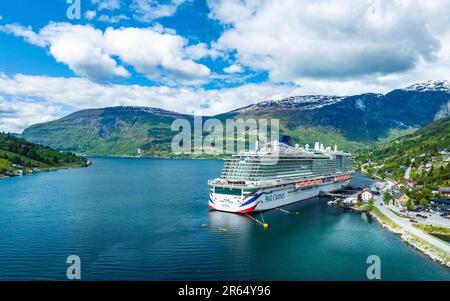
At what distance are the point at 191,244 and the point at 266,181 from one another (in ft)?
93.3

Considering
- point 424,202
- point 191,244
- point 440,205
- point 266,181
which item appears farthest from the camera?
point 424,202

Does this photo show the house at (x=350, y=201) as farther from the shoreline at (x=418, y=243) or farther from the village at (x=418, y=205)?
the shoreline at (x=418, y=243)

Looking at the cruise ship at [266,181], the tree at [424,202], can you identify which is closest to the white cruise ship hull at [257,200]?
the cruise ship at [266,181]

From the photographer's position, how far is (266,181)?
2719 inches

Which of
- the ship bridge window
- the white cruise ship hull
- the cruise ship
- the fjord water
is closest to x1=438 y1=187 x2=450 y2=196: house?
the fjord water

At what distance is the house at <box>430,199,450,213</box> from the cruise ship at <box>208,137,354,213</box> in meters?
28.0

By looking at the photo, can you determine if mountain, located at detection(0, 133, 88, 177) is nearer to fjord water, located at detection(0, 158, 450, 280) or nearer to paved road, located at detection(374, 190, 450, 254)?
fjord water, located at detection(0, 158, 450, 280)

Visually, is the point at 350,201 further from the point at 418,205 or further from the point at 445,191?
the point at 445,191

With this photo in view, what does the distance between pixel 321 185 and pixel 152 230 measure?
58016 millimetres

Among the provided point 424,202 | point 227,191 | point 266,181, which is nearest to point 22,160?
point 227,191

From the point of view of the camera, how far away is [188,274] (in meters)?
34.7

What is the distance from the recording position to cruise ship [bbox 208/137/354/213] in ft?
210
